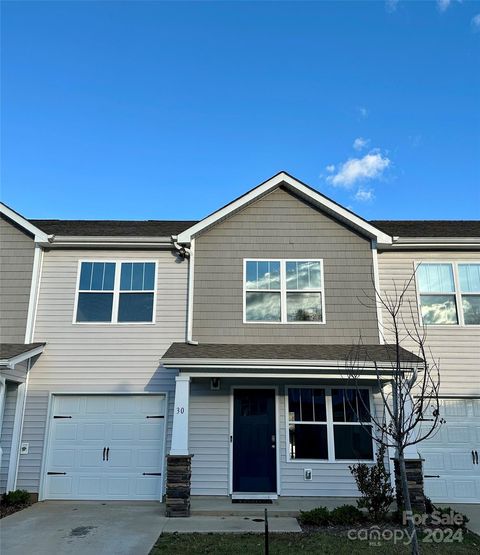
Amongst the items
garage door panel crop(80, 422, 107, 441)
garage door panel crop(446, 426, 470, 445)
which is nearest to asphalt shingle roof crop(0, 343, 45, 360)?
garage door panel crop(80, 422, 107, 441)

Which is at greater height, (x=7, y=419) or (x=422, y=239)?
(x=422, y=239)

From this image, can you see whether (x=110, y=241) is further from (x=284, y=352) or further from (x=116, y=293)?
(x=284, y=352)

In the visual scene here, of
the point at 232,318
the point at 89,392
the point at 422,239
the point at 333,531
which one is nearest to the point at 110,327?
the point at 89,392

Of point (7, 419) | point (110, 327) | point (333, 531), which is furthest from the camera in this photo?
point (110, 327)

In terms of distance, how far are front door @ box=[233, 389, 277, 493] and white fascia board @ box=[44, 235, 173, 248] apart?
12.7 ft

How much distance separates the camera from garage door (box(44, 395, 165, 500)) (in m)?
9.67

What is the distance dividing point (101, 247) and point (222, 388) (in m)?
4.39

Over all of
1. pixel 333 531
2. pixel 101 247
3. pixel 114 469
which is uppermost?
pixel 101 247

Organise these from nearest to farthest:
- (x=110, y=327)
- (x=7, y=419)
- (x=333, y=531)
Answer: (x=333, y=531) → (x=7, y=419) → (x=110, y=327)

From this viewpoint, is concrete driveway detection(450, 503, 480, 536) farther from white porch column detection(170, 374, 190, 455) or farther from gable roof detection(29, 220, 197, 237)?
gable roof detection(29, 220, 197, 237)

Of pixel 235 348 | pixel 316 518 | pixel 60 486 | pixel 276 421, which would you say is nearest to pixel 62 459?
pixel 60 486

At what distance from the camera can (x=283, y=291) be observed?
10477mm

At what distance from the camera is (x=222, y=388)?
32.8ft

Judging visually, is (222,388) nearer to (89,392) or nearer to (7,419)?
(89,392)
